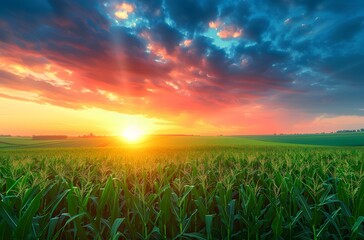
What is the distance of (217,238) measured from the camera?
3850 mm

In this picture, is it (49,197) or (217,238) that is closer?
(217,238)

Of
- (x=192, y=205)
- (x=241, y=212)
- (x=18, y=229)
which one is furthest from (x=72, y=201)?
(x=241, y=212)

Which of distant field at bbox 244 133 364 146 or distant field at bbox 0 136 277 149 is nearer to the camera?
distant field at bbox 0 136 277 149

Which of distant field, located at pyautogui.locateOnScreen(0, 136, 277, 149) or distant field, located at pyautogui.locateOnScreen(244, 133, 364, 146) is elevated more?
distant field, located at pyautogui.locateOnScreen(244, 133, 364, 146)

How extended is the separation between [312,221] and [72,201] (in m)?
3.52

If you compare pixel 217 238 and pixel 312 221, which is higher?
pixel 312 221

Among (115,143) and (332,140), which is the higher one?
(332,140)

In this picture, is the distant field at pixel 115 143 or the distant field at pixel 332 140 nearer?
the distant field at pixel 115 143

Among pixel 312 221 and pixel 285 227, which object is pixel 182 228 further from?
pixel 312 221

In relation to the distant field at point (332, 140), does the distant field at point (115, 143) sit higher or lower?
lower

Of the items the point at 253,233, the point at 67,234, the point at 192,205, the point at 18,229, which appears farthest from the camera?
the point at 192,205

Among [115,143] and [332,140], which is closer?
[115,143]

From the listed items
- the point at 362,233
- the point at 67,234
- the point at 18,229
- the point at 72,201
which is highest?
the point at 72,201

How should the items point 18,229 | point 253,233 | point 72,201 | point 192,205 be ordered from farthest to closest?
Answer: point 192,205 → point 253,233 → point 72,201 → point 18,229
